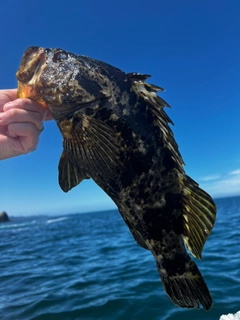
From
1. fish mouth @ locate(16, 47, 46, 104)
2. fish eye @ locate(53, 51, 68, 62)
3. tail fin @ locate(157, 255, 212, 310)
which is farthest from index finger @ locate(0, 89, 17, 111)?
tail fin @ locate(157, 255, 212, 310)

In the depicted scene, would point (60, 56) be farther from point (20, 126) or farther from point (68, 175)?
point (68, 175)

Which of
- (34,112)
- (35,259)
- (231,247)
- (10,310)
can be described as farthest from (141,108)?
(35,259)

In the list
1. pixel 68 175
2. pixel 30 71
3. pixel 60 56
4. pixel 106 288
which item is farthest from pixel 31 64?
pixel 106 288

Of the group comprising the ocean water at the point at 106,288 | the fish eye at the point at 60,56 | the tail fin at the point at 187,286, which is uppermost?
the fish eye at the point at 60,56

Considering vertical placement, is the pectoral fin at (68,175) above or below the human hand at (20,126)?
below

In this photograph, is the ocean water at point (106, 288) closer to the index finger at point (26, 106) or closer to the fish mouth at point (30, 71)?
the index finger at point (26, 106)

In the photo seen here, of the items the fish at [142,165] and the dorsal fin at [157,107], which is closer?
the fish at [142,165]

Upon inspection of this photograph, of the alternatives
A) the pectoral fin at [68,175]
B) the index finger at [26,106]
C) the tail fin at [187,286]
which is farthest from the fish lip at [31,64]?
the tail fin at [187,286]
